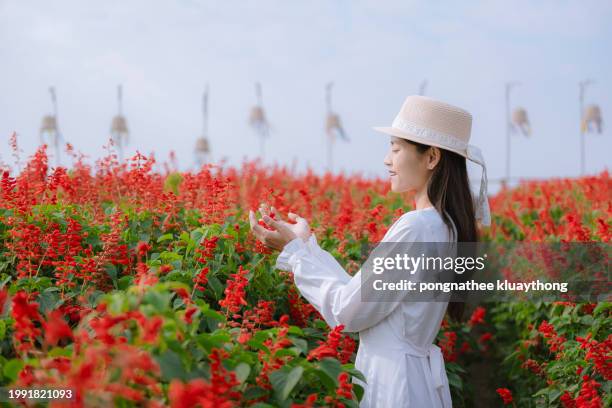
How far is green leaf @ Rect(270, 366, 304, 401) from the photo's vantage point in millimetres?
1899

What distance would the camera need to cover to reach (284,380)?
1950 mm

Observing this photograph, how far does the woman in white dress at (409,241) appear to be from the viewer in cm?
251

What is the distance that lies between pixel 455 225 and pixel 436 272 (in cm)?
22

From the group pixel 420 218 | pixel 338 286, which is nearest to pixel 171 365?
pixel 338 286

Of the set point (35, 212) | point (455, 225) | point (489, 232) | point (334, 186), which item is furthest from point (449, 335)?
point (334, 186)

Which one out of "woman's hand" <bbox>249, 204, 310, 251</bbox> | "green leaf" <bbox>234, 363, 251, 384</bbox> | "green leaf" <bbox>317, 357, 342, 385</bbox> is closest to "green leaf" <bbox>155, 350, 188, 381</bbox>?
"green leaf" <bbox>234, 363, 251, 384</bbox>

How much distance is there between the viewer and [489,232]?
25.1 ft

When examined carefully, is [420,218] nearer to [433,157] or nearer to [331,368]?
[433,157]

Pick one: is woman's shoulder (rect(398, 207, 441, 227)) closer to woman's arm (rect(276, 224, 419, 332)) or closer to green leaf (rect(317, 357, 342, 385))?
woman's arm (rect(276, 224, 419, 332))

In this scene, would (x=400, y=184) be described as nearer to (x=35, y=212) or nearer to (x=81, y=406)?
(x=81, y=406)

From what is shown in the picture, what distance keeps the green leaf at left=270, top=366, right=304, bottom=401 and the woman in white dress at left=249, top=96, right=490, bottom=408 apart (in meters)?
0.55

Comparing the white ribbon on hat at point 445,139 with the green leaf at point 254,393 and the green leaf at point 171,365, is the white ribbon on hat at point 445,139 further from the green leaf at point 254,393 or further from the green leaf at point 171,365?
the green leaf at point 171,365

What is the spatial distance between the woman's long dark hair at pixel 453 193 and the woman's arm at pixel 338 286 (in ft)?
0.80

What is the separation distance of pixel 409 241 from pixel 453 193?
1.11 feet
